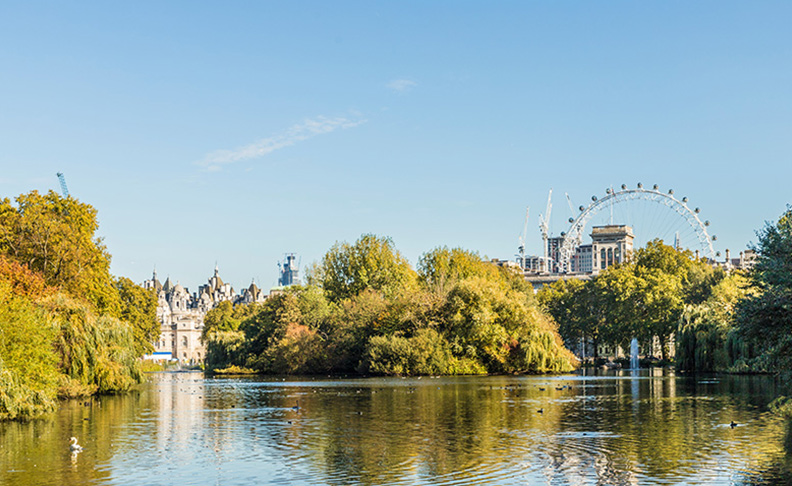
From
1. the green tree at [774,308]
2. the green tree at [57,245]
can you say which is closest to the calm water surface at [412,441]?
the green tree at [774,308]

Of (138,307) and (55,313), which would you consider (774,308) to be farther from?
(138,307)

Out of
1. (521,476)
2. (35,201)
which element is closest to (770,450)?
(521,476)

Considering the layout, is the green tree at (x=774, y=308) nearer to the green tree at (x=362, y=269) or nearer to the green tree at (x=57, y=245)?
the green tree at (x=57, y=245)

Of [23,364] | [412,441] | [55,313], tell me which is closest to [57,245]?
[55,313]

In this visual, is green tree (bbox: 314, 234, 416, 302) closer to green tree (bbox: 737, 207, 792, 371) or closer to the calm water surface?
the calm water surface

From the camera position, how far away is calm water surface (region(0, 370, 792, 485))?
21781mm

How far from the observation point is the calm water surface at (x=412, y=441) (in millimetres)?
21781

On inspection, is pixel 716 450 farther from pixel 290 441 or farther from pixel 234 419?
pixel 234 419

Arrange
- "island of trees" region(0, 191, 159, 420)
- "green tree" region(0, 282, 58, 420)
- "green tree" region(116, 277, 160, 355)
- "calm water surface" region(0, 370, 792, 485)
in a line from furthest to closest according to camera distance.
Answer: "green tree" region(116, 277, 160, 355) → "island of trees" region(0, 191, 159, 420) → "green tree" region(0, 282, 58, 420) → "calm water surface" region(0, 370, 792, 485)

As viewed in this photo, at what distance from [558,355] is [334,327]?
74.2ft

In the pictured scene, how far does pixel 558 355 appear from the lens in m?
80.8

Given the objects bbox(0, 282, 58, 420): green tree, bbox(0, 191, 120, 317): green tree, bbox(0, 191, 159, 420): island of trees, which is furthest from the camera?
bbox(0, 191, 120, 317): green tree

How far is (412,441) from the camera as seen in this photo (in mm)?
28125

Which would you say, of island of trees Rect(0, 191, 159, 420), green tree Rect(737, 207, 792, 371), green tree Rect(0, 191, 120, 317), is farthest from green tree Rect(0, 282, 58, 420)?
green tree Rect(737, 207, 792, 371)
